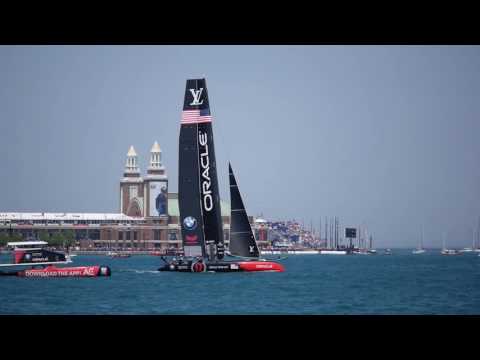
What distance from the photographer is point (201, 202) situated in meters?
57.3

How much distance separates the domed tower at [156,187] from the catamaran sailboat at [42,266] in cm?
10665

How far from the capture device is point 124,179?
609 ft

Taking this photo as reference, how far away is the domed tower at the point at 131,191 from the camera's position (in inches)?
7239

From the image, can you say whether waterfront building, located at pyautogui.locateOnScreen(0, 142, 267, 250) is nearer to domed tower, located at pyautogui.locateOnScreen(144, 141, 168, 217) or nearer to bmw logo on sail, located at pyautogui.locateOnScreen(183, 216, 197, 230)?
domed tower, located at pyautogui.locateOnScreen(144, 141, 168, 217)

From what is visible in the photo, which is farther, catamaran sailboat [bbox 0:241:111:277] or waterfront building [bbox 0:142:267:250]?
waterfront building [bbox 0:142:267:250]

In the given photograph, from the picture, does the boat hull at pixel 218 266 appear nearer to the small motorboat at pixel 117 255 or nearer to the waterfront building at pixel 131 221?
the small motorboat at pixel 117 255

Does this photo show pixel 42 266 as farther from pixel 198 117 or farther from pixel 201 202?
pixel 198 117

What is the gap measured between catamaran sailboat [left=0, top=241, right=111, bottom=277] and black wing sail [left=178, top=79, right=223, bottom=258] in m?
8.28

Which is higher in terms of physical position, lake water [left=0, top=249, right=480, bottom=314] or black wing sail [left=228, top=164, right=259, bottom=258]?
black wing sail [left=228, top=164, right=259, bottom=258]

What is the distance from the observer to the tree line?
149025 mm

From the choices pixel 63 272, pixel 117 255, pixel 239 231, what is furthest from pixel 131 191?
pixel 239 231

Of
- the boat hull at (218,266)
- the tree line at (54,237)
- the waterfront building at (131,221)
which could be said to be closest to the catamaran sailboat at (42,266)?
the boat hull at (218,266)

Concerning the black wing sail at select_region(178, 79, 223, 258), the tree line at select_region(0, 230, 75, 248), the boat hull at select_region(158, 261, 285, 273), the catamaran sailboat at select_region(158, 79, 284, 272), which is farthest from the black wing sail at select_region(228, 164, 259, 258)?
the tree line at select_region(0, 230, 75, 248)
